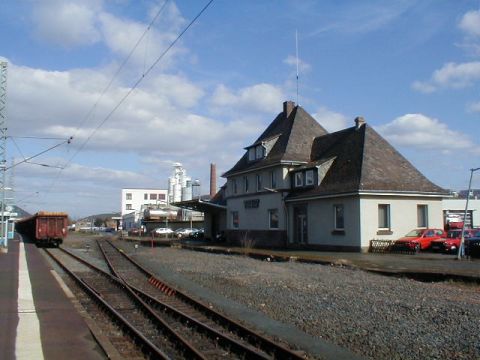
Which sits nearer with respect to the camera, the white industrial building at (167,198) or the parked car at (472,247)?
the parked car at (472,247)

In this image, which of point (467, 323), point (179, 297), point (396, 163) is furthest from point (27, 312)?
point (396, 163)

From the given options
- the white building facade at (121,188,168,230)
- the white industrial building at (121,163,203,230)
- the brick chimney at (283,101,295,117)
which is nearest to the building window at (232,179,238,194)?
the brick chimney at (283,101,295,117)

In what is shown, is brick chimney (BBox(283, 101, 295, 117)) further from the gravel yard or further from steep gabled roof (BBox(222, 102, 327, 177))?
the gravel yard

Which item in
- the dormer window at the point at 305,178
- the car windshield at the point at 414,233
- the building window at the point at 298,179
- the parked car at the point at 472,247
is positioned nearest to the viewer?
the parked car at the point at 472,247

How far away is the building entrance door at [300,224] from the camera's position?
3562 centimetres

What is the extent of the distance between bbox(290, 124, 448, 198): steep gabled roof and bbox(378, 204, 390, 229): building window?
3.69 feet

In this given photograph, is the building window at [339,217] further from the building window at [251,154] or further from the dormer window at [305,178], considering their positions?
the building window at [251,154]

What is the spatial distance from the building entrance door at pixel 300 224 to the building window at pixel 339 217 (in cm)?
344

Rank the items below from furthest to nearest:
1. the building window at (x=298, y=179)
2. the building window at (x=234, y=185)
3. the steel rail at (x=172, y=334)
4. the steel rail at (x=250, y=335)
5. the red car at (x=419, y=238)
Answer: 1. the building window at (x=234, y=185)
2. the building window at (x=298, y=179)
3. the red car at (x=419, y=238)
4. the steel rail at (x=172, y=334)
5. the steel rail at (x=250, y=335)

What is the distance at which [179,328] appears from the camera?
10430 mm

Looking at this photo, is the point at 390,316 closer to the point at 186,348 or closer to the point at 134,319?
the point at 186,348

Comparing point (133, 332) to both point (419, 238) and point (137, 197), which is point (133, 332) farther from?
point (137, 197)

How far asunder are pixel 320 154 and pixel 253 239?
8.51m

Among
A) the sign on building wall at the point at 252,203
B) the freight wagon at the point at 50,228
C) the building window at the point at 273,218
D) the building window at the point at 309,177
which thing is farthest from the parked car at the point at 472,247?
the freight wagon at the point at 50,228
